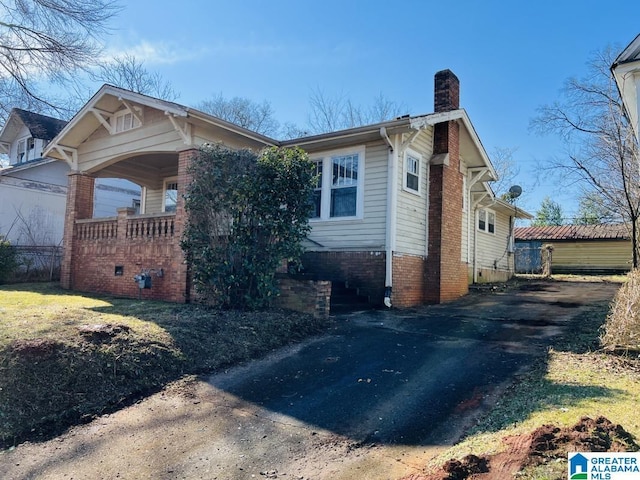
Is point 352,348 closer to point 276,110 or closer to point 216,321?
point 216,321

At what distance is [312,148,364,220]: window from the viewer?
11.3 m

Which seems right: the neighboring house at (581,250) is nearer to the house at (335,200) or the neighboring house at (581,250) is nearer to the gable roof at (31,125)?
the house at (335,200)

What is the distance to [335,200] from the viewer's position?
11.7 meters

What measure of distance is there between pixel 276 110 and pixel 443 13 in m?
24.4

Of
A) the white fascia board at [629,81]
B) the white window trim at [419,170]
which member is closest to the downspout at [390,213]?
the white window trim at [419,170]

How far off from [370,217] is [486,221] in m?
9.46

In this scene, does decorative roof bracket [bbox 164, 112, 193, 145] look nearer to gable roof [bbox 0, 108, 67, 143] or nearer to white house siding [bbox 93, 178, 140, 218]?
white house siding [bbox 93, 178, 140, 218]

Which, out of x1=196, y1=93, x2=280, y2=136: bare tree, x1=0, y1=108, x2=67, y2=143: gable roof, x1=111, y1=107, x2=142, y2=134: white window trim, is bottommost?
x1=111, y1=107, x2=142, y2=134: white window trim

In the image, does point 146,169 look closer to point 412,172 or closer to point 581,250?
point 412,172

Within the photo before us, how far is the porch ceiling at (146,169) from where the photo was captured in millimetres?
13967

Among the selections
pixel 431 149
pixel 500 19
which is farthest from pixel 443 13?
pixel 431 149

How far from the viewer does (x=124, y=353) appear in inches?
216

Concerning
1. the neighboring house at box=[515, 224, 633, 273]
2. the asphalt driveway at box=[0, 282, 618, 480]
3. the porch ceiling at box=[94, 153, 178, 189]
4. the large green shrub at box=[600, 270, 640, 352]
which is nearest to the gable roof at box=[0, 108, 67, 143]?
the porch ceiling at box=[94, 153, 178, 189]

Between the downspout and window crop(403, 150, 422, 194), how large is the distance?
589mm
